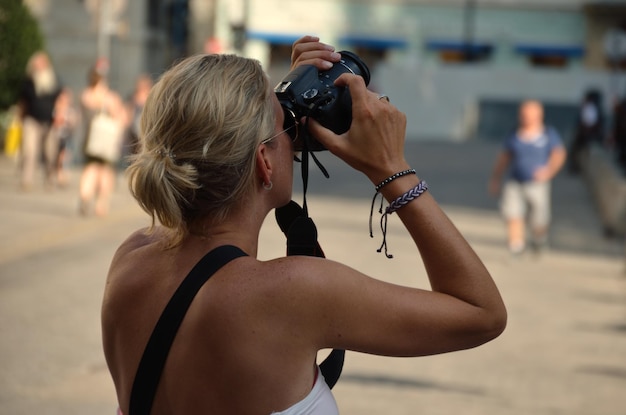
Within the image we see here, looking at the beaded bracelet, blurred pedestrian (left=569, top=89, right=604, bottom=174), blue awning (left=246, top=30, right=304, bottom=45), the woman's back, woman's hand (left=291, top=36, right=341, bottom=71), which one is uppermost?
woman's hand (left=291, top=36, right=341, bottom=71)

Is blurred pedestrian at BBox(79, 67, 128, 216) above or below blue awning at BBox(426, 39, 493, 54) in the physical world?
above

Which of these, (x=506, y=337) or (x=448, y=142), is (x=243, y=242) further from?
(x=448, y=142)

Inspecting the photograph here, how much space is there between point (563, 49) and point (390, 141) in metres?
47.2

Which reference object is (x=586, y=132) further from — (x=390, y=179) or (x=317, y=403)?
(x=317, y=403)

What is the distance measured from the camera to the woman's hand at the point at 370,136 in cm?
211

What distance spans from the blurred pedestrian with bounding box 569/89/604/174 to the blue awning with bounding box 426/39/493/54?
68.7ft

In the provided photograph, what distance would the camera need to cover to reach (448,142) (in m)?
36.4

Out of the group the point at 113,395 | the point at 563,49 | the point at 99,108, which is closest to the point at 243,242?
the point at 113,395

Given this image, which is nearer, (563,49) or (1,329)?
(1,329)

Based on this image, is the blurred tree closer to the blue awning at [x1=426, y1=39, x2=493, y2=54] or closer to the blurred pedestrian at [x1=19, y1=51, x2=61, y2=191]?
the blurred pedestrian at [x1=19, y1=51, x2=61, y2=191]

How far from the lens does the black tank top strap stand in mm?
2064

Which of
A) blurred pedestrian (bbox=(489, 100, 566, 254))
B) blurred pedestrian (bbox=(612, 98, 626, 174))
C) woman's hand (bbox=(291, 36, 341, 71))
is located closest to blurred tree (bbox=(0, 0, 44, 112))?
blurred pedestrian (bbox=(612, 98, 626, 174))

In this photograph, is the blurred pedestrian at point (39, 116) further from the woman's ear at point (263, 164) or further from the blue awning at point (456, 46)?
the blue awning at point (456, 46)

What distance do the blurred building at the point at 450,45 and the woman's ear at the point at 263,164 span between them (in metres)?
33.9
